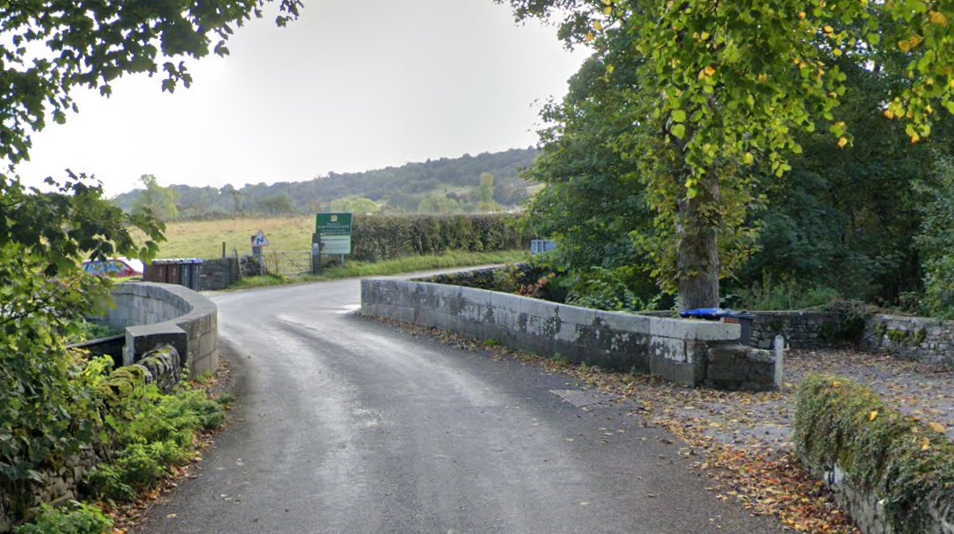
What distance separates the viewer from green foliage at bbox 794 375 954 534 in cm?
446

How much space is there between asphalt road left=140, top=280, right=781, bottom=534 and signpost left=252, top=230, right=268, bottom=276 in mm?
20080

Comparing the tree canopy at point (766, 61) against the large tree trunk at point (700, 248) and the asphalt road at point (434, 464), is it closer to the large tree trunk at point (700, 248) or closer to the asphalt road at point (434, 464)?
the large tree trunk at point (700, 248)

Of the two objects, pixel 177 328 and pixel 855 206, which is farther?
pixel 855 206

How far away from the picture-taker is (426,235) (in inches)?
1618

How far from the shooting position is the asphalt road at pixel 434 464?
5.93 m

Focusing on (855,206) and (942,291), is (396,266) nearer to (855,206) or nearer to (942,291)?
(855,206)

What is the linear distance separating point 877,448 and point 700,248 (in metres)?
8.20

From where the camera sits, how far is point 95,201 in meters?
4.58

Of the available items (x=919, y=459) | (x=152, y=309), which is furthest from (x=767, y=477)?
(x=152, y=309)

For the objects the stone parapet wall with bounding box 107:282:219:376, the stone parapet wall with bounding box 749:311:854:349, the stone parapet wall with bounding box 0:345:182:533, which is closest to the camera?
the stone parapet wall with bounding box 0:345:182:533

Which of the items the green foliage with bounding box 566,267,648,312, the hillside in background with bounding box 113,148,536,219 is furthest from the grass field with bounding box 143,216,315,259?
the hillside in background with bounding box 113,148,536,219

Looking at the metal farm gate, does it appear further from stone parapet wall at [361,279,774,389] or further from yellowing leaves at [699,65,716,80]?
yellowing leaves at [699,65,716,80]

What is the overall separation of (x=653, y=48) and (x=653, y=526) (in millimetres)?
4234

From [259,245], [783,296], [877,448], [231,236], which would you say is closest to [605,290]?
[783,296]
